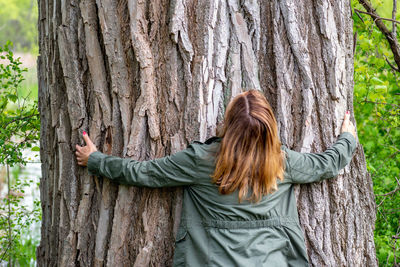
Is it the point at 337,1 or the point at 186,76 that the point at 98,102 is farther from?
the point at 337,1

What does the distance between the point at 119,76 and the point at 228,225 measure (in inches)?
43.0

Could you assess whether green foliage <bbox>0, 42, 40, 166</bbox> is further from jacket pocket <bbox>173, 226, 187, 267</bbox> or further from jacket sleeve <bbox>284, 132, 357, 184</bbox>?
jacket sleeve <bbox>284, 132, 357, 184</bbox>

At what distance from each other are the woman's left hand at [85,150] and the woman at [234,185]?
0.18 meters

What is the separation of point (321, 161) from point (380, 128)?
2913mm

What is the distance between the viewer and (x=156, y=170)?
2654 mm

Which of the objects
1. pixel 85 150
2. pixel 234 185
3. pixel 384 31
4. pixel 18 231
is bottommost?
pixel 18 231

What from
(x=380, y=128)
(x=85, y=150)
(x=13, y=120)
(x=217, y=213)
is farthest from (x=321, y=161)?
(x=13, y=120)

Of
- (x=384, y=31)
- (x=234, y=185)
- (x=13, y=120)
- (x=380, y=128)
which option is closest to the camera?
(x=234, y=185)

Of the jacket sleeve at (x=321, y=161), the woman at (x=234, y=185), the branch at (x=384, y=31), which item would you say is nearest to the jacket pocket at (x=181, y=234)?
the woman at (x=234, y=185)

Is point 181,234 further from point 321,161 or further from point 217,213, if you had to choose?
point 321,161

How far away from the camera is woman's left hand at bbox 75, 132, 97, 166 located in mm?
2891

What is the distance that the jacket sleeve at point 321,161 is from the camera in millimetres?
2748

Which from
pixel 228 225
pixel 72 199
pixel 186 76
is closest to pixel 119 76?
pixel 186 76

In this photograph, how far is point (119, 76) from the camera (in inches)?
112
